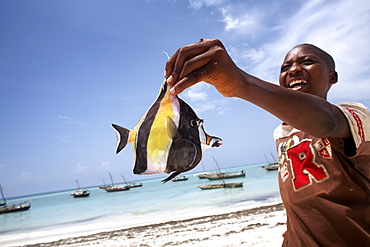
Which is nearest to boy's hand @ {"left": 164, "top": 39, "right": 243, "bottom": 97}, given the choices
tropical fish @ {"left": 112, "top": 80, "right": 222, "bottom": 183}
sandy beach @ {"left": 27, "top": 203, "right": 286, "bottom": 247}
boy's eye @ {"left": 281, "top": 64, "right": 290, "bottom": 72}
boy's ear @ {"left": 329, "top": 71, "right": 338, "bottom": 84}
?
tropical fish @ {"left": 112, "top": 80, "right": 222, "bottom": 183}

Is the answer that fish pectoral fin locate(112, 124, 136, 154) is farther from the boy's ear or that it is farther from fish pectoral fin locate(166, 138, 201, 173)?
the boy's ear

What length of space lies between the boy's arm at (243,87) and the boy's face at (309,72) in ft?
1.81

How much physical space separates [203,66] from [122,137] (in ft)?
1.63

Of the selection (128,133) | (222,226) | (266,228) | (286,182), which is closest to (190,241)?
(222,226)

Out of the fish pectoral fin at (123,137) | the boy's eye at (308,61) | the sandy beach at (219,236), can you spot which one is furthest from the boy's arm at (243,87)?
the sandy beach at (219,236)

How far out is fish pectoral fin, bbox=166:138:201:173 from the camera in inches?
37.7

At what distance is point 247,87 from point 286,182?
1049 millimetres

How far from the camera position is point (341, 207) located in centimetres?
133

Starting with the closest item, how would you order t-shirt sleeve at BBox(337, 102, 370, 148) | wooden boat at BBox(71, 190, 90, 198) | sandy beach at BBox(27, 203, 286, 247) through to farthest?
t-shirt sleeve at BBox(337, 102, 370, 148) < sandy beach at BBox(27, 203, 286, 247) < wooden boat at BBox(71, 190, 90, 198)

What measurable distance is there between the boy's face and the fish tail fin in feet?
3.76

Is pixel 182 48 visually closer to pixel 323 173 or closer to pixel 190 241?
pixel 323 173

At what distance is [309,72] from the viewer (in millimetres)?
1557

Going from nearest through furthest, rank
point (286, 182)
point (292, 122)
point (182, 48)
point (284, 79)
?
point (182, 48), point (292, 122), point (286, 182), point (284, 79)

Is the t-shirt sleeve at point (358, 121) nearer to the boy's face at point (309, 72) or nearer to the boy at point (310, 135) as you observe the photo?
the boy at point (310, 135)
